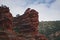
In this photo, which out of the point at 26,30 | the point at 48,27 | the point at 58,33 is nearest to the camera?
the point at 26,30

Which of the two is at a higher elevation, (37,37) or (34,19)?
(34,19)

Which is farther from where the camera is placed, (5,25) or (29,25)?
(29,25)

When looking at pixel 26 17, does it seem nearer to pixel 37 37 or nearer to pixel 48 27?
pixel 37 37

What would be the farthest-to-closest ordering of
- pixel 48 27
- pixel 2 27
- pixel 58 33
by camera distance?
pixel 48 27
pixel 58 33
pixel 2 27

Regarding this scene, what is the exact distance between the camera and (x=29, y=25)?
86.1 metres

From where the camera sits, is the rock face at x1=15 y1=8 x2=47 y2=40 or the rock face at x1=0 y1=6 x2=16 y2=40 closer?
the rock face at x1=0 y1=6 x2=16 y2=40

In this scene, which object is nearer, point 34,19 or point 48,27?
point 34,19

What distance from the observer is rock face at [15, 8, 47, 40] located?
84.1 m

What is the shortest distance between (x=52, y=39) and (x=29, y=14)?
7735 centimetres

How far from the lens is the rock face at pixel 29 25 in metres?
84.1

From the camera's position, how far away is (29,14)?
89.9m

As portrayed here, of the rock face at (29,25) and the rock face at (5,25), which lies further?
the rock face at (29,25)

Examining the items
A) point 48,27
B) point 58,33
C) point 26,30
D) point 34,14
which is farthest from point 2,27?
point 48,27

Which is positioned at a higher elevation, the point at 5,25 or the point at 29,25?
the point at 29,25
